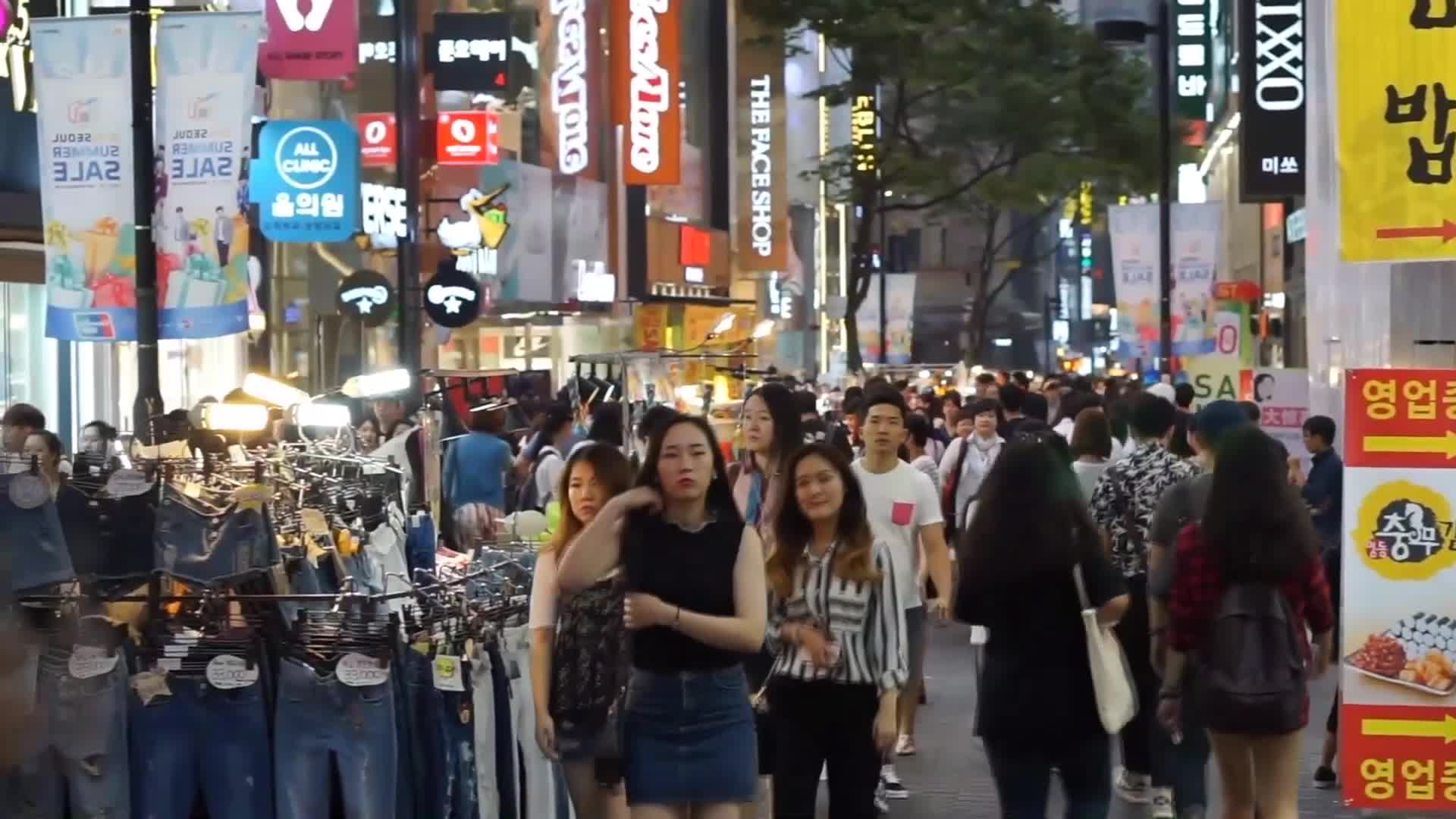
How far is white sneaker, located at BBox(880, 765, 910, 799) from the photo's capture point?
1119 centimetres

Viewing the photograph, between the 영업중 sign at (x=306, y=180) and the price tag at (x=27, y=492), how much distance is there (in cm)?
1521

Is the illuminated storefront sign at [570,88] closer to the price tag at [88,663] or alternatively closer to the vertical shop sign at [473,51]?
the vertical shop sign at [473,51]

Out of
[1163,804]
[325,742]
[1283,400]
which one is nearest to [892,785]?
[1163,804]

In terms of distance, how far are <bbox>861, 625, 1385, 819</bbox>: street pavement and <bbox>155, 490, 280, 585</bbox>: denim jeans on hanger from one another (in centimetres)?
391

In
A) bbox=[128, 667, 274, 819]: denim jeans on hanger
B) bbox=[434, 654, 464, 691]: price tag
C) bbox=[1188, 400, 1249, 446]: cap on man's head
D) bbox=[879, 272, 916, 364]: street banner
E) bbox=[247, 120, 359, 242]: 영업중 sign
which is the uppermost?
bbox=[247, 120, 359, 242]: 영업중 sign

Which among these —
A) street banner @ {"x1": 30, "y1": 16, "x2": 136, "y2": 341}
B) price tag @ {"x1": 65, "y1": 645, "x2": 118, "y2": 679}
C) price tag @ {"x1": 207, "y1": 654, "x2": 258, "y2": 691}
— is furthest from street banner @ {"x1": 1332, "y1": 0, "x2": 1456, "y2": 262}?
street banner @ {"x1": 30, "y1": 16, "x2": 136, "y2": 341}

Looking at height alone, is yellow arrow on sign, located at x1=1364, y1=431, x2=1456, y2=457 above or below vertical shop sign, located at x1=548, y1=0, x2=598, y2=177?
below

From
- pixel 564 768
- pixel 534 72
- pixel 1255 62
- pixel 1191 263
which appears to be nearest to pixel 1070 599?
pixel 564 768

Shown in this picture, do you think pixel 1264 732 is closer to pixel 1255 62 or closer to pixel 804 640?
pixel 804 640

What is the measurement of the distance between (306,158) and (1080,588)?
1660 cm

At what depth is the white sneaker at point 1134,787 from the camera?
10930mm

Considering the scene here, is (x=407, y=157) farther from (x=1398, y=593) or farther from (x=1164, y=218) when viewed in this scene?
(x=1398, y=593)

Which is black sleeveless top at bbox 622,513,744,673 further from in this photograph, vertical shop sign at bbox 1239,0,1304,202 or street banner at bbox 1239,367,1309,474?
vertical shop sign at bbox 1239,0,1304,202

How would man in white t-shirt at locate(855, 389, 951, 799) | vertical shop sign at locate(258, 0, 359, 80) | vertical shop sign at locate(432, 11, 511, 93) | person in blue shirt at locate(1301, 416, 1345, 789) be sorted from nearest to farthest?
man in white t-shirt at locate(855, 389, 951, 799) < person in blue shirt at locate(1301, 416, 1345, 789) < vertical shop sign at locate(258, 0, 359, 80) < vertical shop sign at locate(432, 11, 511, 93)
